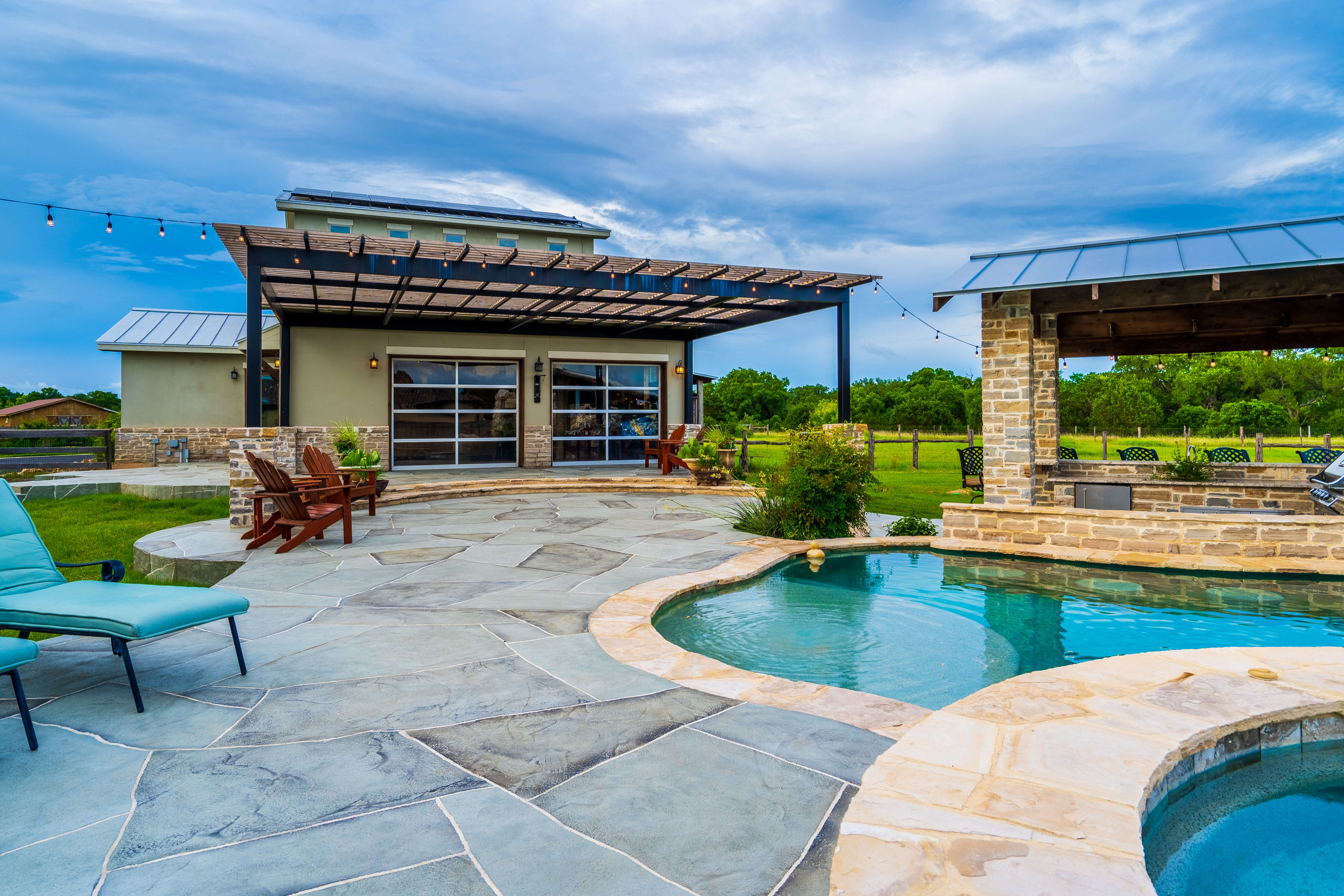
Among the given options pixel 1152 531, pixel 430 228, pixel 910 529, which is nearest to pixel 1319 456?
pixel 1152 531

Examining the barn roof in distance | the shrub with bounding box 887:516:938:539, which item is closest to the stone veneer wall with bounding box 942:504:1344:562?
the shrub with bounding box 887:516:938:539

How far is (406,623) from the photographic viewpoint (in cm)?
413

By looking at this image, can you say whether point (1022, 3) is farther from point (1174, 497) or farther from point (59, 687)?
point (59, 687)

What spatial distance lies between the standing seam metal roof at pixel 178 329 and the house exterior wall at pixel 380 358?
2579 millimetres

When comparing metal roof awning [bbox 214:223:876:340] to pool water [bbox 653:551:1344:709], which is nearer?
pool water [bbox 653:551:1344:709]

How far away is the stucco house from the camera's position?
10.8 meters

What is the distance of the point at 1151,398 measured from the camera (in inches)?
1622

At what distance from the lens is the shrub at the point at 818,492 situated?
24.6 feet

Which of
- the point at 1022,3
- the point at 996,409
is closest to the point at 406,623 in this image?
the point at 996,409

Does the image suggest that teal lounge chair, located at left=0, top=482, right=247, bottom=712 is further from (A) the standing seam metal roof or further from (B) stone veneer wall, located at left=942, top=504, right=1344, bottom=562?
(A) the standing seam metal roof

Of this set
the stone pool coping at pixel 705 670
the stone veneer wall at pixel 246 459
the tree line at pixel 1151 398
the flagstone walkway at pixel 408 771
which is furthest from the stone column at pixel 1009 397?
the tree line at pixel 1151 398

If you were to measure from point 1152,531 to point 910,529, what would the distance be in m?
2.25

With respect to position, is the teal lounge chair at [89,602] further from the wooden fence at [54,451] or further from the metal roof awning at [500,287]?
the wooden fence at [54,451]

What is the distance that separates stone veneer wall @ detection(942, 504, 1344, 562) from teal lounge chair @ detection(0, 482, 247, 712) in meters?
6.68
